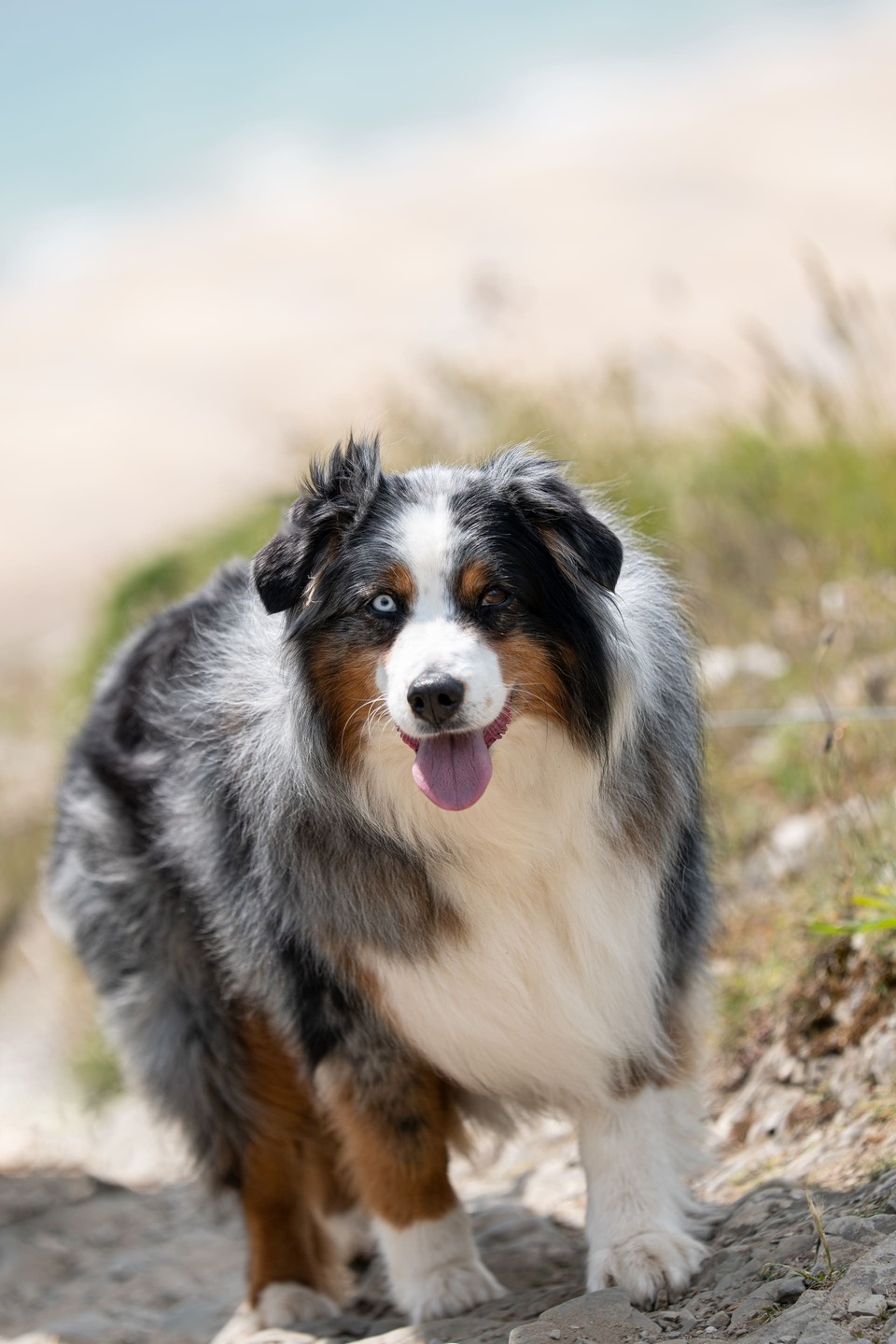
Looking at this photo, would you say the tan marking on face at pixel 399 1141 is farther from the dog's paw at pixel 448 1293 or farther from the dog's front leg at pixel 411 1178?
the dog's paw at pixel 448 1293

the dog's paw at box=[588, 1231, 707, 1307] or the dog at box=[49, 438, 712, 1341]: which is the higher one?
the dog at box=[49, 438, 712, 1341]

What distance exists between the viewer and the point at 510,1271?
3.73 metres

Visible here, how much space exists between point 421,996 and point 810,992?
1348mm

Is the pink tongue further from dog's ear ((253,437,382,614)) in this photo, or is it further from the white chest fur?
dog's ear ((253,437,382,614))

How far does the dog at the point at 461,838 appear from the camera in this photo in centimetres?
310

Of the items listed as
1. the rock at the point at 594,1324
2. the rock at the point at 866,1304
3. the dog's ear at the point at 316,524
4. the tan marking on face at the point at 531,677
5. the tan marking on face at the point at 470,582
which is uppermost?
the dog's ear at the point at 316,524

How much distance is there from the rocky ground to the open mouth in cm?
107

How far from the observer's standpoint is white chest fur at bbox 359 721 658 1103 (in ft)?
10.5

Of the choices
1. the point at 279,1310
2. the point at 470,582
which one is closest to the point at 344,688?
the point at 470,582

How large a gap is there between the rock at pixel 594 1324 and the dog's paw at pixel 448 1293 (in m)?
0.48

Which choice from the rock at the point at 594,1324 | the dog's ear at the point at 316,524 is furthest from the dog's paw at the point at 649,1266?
the dog's ear at the point at 316,524

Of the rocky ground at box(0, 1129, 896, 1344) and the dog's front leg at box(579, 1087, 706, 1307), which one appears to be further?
the dog's front leg at box(579, 1087, 706, 1307)

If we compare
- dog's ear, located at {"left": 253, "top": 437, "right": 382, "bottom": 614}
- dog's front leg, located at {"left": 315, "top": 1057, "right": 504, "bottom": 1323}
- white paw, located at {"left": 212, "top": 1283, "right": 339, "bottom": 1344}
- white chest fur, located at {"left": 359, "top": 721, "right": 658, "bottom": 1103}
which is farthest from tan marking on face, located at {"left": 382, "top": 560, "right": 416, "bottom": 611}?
white paw, located at {"left": 212, "top": 1283, "right": 339, "bottom": 1344}

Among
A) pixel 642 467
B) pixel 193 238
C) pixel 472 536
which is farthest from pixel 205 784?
pixel 193 238
